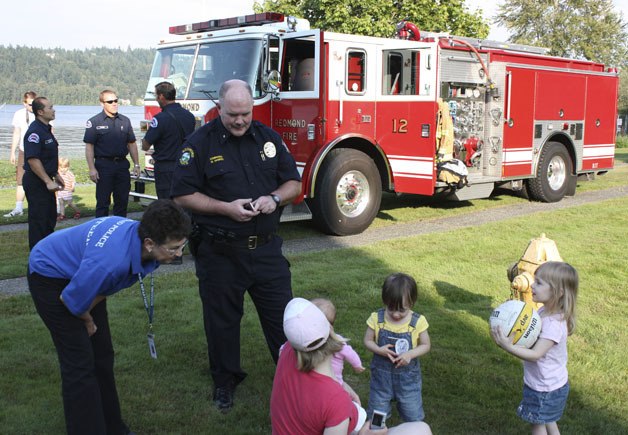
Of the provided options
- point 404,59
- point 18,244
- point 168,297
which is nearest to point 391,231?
point 404,59

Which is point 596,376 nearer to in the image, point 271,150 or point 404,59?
point 271,150

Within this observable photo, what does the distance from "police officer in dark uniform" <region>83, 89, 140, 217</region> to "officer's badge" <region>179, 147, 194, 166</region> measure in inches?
183

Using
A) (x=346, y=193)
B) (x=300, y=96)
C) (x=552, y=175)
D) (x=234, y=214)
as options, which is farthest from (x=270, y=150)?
(x=552, y=175)

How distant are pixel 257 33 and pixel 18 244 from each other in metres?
3.95

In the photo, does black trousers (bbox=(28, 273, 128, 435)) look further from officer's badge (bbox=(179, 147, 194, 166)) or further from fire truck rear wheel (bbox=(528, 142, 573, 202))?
fire truck rear wheel (bbox=(528, 142, 573, 202))

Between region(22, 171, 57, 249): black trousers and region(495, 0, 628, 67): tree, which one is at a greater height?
region(495, 0, 628, 67): tree

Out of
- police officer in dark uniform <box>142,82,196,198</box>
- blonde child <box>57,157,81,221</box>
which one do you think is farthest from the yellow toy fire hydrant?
blonde child <box>57,157,81,221</box>

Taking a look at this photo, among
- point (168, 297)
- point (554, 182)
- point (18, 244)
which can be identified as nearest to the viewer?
point (168, 297)

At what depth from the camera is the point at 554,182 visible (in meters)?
12.7

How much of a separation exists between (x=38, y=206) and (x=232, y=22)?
11.6 feet

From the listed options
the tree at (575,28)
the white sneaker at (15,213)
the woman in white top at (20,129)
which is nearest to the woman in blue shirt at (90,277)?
the woman in white top at (20,129)

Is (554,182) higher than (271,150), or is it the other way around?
(271,150)

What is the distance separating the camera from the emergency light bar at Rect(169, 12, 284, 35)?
893 centimetres

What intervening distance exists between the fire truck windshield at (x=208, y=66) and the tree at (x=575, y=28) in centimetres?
2806
